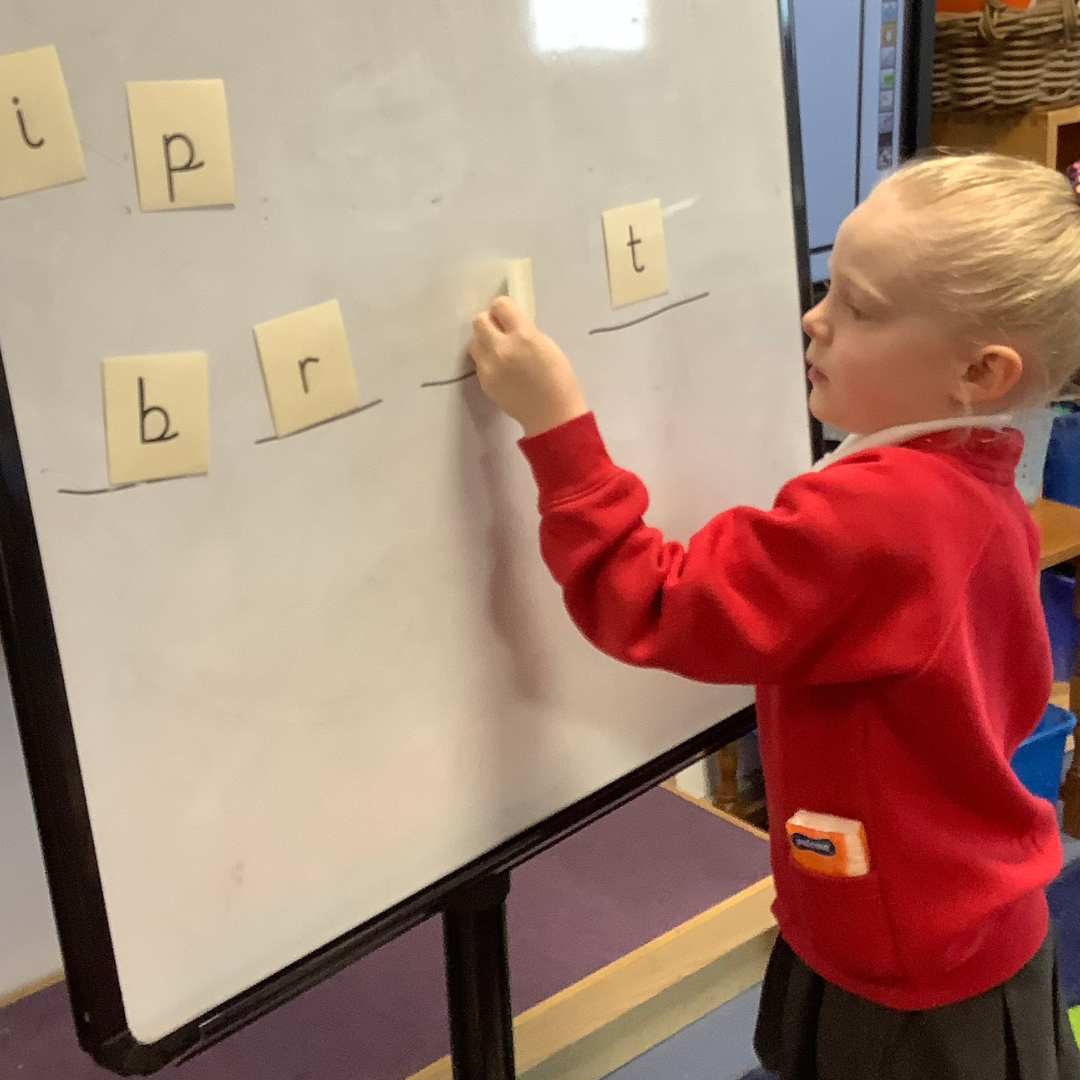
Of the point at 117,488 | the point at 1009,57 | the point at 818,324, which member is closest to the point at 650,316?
the point at 818,324

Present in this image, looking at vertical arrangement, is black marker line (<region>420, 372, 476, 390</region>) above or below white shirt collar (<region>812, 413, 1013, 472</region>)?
above

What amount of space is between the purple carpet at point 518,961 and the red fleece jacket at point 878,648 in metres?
0.50

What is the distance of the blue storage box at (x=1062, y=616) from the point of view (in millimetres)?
1875

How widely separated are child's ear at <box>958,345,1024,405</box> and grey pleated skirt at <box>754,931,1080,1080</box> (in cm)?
44

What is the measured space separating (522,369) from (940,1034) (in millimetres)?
568

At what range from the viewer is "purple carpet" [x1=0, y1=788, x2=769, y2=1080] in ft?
3.85

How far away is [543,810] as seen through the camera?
0.85 m

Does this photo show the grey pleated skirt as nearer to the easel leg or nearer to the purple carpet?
the easel leg

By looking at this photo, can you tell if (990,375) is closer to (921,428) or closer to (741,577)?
(921,428)

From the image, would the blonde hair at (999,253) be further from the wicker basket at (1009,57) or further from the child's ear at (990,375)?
the wicker basket at (1009,57)

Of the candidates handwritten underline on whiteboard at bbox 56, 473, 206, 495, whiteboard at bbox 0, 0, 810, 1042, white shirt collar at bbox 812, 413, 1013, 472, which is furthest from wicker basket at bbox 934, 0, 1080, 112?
handwritten underline on whiteboard at bbox 56, 473, 206, 495

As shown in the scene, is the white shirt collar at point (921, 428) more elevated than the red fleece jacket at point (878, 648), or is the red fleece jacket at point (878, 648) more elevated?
the white shirt collar at point (921, 428)

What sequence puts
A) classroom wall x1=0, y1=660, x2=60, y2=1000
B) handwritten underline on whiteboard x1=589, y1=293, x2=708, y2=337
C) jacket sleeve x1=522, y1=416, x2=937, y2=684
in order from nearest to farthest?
jacket sleeve x1=522, y1=416, x2=937, y2=684
handwritten underline on whiteboard x1=589, y1=293, x2=708, y2=337
classroom wall x1=0, y1=660, x2=60, y2=1000

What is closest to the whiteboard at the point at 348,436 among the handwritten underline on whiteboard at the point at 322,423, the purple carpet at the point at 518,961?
the handwritten underline on whiteboard at the point at 322,423
